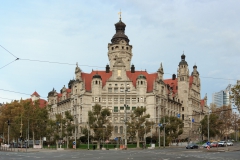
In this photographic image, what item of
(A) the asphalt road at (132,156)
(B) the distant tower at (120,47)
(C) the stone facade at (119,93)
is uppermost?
(B) the distant tower at (120,47)

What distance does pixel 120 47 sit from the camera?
421 feet

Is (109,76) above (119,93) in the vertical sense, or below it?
above

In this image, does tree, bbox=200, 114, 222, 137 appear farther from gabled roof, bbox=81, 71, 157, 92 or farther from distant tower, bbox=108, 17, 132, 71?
distant tower, bbox=108, 17, 132, 71

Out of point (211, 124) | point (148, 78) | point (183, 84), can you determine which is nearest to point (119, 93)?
point (148, 78)

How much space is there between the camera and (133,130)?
83.2m

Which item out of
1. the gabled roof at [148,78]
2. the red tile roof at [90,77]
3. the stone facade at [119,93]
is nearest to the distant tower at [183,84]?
the stone facade at [119,93]

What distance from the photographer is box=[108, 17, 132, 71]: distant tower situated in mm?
128375

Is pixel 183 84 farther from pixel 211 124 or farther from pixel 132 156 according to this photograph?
pixel 132 156

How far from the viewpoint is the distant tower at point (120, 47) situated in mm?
128375

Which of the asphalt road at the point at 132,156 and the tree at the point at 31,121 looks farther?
the tree at the point at 31,121

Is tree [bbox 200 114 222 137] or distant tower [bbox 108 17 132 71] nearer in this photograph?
tree [bbox 200 114 222 137]

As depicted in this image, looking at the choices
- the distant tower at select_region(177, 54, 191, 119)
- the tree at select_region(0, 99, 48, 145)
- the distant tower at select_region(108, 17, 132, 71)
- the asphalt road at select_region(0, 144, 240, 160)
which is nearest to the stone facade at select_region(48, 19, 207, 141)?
the distant tower at select_region(108, 17, 132, 71)

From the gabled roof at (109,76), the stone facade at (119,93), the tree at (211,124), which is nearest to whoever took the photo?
the stone facade at (119,93)

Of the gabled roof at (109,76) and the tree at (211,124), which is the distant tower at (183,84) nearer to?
the tree at (211,124)
